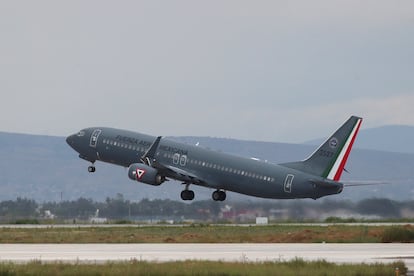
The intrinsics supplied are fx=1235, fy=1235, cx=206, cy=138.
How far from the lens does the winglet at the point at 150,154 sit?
100062 mm

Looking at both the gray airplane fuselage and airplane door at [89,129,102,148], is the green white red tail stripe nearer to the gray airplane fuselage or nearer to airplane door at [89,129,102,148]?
the gray airplane fuselage

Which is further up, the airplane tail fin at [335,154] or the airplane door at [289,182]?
the airplane tail fin at [335,154]

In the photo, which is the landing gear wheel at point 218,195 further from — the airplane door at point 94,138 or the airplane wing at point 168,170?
the airplane door at point 94,138

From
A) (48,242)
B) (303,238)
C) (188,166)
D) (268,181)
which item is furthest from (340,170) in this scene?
(48,242)

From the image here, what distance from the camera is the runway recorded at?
5388 cm

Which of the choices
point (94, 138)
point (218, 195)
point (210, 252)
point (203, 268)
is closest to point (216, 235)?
point (210, 252)

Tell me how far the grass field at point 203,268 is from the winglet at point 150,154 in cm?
5020

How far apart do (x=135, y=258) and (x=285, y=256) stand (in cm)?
696

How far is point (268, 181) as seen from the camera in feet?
319

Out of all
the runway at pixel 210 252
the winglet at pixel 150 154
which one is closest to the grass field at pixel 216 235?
the runway at pixel 210 252

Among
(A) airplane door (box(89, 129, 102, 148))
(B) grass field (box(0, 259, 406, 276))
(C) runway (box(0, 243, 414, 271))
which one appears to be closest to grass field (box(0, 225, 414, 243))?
(C) runway (box(0, 243, 414, 271))

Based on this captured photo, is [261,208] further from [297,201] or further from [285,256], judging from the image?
[285,256]

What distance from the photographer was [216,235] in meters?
74.4

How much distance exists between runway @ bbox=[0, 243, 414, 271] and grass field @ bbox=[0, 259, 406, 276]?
2.58 meters
